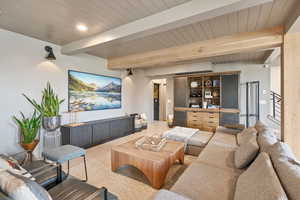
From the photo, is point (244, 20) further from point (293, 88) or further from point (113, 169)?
point (113, 169)

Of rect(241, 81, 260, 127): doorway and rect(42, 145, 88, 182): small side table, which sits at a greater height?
rect(241, 81, 260, 127): doorway

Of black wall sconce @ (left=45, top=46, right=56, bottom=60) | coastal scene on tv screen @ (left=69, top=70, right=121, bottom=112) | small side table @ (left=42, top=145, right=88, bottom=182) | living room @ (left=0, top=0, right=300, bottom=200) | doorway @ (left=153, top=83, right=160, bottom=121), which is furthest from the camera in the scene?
doorway @ (left=153, top=83, right=160, bottom=121)

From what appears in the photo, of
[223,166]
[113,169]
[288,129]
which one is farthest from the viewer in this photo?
[113,169]

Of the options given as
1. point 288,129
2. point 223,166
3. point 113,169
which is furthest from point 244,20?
point 113,169

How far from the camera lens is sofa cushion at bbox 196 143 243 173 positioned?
179 centimetres

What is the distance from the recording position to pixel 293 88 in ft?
7.36

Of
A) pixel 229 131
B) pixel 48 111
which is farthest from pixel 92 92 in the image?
pixel 229 131

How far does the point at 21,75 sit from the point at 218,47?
157 inches

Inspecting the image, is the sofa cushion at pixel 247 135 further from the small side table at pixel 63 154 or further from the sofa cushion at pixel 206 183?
the small side table at pixel 63 154

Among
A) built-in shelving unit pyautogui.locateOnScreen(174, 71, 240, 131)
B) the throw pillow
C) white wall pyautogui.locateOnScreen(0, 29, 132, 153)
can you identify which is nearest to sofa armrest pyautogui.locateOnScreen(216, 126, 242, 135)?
built-in shelving unit pyautogui.locateOnScreen(174, 71, 240, 131)

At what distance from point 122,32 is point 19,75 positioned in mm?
2274

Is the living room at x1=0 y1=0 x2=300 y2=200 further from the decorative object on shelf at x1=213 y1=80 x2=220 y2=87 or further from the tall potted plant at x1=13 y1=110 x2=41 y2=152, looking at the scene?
the decorative object on shelf at x1=213 y1=80 x2=220 y2=87

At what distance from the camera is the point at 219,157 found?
2.02 meters

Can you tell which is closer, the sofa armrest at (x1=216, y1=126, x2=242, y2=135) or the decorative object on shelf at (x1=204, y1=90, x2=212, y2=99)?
the sofa armrest at (x1=216, y1=126, x2=242, y2=135)
